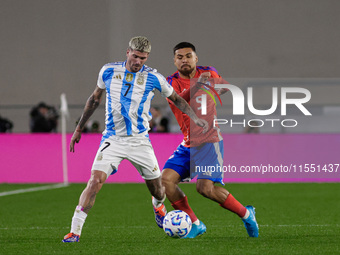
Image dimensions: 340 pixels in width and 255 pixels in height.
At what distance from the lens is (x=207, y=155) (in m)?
6.62

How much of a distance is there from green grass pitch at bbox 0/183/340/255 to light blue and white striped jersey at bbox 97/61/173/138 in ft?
3.65

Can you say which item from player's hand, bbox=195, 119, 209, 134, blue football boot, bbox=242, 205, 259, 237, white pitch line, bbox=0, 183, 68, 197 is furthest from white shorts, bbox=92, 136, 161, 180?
white pitch line, bbox=0, 183, 68, 197

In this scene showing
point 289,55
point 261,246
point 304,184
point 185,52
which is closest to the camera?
point 261,246

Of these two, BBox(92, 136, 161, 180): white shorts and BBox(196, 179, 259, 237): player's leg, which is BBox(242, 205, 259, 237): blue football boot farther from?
BBox(92, 136, 161, 180): white shorts

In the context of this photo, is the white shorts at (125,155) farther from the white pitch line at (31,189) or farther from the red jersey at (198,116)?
the white pitch line at (31,189)

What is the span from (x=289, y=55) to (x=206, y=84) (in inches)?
511

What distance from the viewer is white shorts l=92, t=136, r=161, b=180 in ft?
20.5

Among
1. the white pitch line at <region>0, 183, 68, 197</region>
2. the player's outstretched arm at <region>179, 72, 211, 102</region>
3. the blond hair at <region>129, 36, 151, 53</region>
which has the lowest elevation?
the white pitch line at <region>0, 183, 68, 197</region>

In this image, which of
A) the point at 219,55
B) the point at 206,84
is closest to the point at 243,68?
the point at 219,55

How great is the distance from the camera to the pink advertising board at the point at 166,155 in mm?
15094

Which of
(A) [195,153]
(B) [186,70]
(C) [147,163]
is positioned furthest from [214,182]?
(B) [186,70]

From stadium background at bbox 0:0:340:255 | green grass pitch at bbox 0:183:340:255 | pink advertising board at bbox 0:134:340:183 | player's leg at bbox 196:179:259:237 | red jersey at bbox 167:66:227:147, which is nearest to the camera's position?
green grass pitch at bbox 0:183:340:255

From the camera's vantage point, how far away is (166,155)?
15109 mm

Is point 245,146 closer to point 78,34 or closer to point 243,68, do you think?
point 243,68
